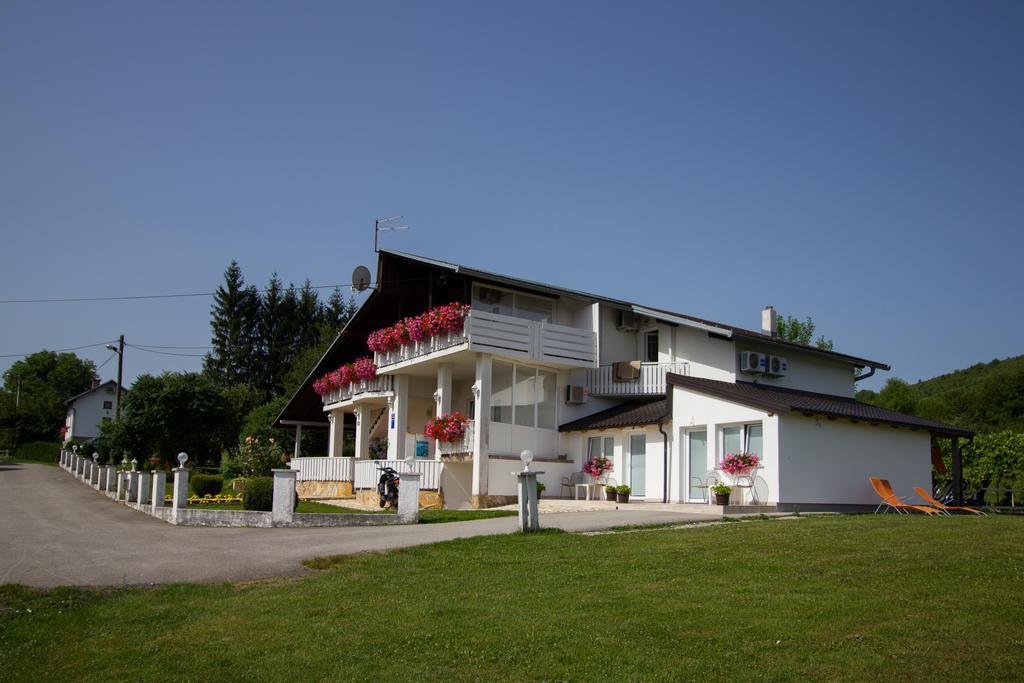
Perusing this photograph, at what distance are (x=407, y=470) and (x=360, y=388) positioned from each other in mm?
6851

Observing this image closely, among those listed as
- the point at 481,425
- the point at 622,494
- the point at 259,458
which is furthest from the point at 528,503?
the point at 259,458

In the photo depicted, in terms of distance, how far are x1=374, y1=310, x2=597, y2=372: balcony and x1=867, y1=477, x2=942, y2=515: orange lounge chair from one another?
30.3 feet

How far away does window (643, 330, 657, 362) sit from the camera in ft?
90.7

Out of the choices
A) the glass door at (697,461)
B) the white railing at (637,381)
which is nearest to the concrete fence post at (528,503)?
the glass door at (697,461)

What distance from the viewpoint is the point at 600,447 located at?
2581 centimetres

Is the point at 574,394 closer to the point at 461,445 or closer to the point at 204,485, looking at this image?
the point at 461,445

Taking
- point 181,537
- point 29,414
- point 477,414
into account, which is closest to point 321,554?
point 181,537

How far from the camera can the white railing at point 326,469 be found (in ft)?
101

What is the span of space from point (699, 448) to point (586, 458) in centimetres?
467

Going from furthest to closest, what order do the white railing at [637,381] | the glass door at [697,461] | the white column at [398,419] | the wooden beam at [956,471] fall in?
the white column at [398,419] < the white railing at [637,381] < the wooden beam at [956,471] < the glass door at [697,461]

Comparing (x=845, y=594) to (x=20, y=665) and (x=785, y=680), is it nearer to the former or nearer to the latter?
(x=785, y=680)

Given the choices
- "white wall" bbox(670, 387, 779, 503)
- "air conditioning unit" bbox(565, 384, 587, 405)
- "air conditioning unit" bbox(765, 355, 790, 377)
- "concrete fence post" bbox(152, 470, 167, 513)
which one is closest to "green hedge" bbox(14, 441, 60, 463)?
"concrete fence post" bbox(152, 470, 167, 513)

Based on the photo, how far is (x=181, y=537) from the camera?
16.2 metres

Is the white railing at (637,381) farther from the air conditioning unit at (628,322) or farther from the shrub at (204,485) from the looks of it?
the shrub at (204,485)
